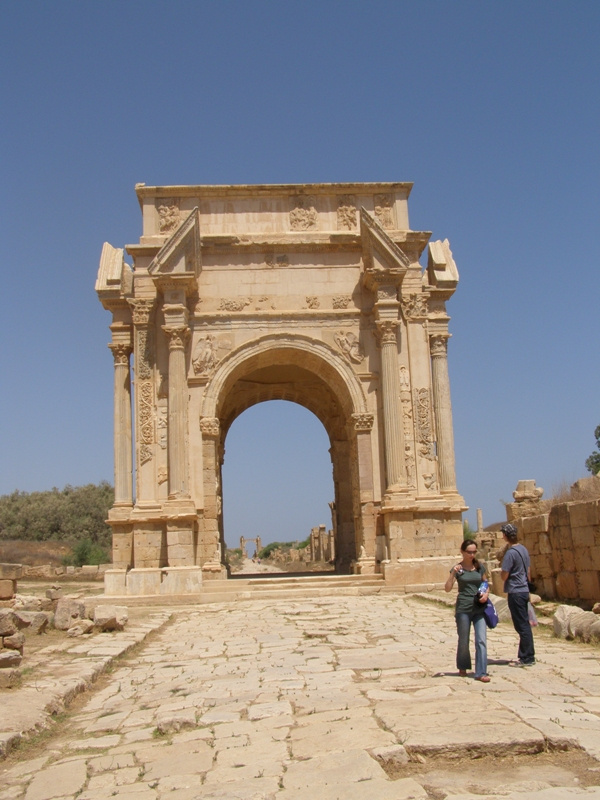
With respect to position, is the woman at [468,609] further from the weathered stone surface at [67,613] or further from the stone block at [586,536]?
the weathered stone surface at [67,613]

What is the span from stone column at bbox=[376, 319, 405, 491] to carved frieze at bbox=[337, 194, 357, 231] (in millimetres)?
2735

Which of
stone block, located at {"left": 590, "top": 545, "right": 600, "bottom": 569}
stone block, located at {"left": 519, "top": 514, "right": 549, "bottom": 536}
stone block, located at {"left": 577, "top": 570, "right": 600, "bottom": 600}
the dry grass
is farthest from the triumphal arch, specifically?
the dry grass

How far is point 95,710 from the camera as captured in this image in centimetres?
657

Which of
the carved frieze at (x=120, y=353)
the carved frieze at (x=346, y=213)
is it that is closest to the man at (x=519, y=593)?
the carved frieze at (x=346, y=213)

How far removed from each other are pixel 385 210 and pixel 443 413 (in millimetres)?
4886

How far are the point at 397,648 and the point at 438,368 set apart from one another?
1127 cm

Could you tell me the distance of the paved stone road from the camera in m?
4.30

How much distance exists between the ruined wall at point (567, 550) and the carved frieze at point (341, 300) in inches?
306

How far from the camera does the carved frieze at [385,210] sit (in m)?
18.9

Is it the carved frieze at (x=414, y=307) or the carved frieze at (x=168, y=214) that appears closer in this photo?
the carved frieze at (x=414, y=307)

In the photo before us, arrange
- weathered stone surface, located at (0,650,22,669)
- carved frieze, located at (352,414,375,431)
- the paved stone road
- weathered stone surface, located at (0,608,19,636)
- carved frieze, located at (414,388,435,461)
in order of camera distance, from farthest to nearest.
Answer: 1. carved frieze, located at (352,414,375,431)
2. carved frieze, located at (414,388,435,461)
3. weathered stone surface, located at (0,608,19,636)
4. weathered stone surface, located at (0,650,22,669)
5. the paved stone road

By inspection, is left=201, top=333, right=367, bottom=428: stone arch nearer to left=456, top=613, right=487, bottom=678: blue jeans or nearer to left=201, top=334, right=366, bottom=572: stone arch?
left=201, top=334, right=366, bottom=572: stone arch

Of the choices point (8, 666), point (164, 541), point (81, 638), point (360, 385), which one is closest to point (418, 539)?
point (360, 385)

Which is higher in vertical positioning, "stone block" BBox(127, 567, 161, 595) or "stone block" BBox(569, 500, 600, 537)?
"stone block" BBox(569, 500, 600, 537)
